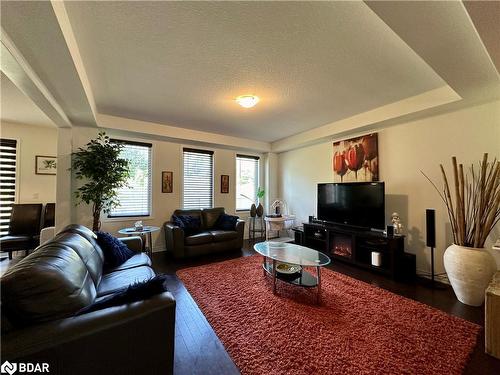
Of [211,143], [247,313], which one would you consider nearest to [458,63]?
[247,313]

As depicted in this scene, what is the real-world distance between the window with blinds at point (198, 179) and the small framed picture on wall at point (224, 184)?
0.23 m

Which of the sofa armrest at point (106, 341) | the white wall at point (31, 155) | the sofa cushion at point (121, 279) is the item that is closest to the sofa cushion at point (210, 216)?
the sofa cushion at point (121, 279)

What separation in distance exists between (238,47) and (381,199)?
2.90 meters

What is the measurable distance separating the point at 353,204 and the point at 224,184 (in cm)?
296

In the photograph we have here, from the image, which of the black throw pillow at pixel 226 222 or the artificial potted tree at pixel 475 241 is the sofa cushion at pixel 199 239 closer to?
the black throw pillow at pixel 226 222

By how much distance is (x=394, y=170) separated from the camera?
3537 millimetres

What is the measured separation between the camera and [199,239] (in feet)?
13.0

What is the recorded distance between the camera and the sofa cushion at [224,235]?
4148mm

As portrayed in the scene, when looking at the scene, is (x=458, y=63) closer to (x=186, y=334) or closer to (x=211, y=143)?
(x=186, y=334)

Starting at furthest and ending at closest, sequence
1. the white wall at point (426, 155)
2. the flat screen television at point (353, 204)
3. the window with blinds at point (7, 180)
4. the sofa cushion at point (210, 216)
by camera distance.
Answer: the sofa cushion at point (210, 216)
the window with blinds at point (7, 180)
the flat screen television at point (353, 204)
the white wall at point (426, 155)

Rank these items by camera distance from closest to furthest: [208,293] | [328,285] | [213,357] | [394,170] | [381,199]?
[213,357], [208,293], [328,285], [381,199], [394,170]

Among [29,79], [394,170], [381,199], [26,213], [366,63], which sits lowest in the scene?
[26,213]

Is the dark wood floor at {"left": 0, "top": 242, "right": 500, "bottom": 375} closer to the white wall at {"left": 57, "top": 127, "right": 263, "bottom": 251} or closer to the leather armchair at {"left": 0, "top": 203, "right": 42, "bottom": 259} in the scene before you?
the leather armchair at {"left": 0, "top": 203, "right": 42, "bottom": 259}

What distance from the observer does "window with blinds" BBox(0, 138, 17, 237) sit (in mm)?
4121
